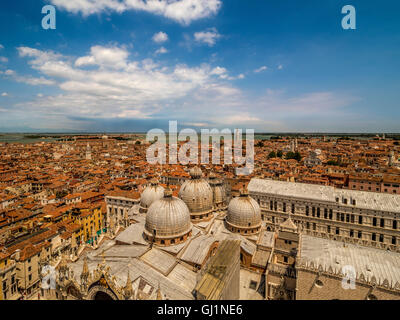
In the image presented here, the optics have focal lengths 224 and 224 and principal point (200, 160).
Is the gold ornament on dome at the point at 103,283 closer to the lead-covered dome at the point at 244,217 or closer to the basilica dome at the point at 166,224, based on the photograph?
the basilica dome at the point at 166,224

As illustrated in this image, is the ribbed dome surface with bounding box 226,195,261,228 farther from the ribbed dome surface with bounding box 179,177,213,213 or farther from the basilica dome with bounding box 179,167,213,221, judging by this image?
the ribbed dome surface with bounding box 179,177,213,213

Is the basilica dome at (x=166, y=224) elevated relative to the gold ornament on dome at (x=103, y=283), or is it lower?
elevated

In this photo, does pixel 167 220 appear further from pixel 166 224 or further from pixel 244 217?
pixel 244 217

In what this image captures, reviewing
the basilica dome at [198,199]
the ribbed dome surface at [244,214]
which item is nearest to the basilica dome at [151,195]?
the basilica dome at [198,199]

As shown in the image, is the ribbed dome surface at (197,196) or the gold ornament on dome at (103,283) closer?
the gold ornament on dome at (103,283)

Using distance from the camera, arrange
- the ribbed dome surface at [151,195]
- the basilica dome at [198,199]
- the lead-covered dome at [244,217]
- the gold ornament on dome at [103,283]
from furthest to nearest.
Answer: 1. the ribbed dome surface at [151,195]
2. the basilica dome at [198,199]
3. the lead-covered dome at [244,217]
4. the gold ornament on dome at [103,283]

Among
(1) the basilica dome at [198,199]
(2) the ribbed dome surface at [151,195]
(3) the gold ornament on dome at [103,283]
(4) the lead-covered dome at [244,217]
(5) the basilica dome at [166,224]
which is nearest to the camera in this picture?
(3) the gold ornament on dome at [103,283]
